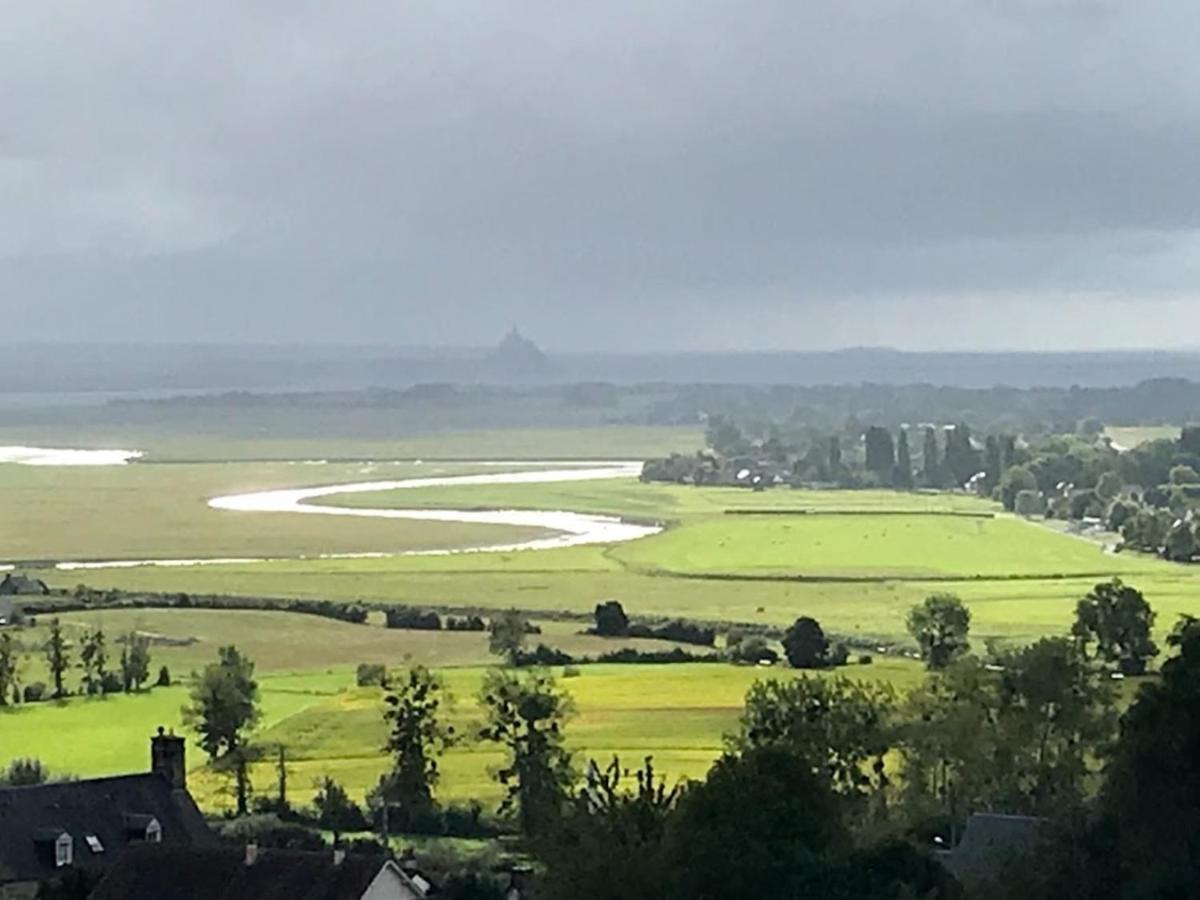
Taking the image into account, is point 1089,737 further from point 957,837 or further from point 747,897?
point 747,897

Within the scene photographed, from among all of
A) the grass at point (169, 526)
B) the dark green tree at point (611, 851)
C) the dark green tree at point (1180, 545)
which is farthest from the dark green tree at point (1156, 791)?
the grass at point (169, 526)

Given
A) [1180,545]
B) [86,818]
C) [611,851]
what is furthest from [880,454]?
[611,851]

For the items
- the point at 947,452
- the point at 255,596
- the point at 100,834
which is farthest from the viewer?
the point at 947,452

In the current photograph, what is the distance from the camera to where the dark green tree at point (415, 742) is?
5303cm

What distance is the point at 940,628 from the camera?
7494 centimetres

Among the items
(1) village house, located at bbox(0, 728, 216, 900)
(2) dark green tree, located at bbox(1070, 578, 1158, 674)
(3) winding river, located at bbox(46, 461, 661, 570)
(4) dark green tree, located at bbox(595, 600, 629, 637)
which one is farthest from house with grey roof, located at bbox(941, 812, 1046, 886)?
(3) winding river, located at bbox(46, 461, 661, 570)

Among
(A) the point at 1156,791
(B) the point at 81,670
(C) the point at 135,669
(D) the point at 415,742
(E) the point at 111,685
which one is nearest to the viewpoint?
(A) the point at 1156,791

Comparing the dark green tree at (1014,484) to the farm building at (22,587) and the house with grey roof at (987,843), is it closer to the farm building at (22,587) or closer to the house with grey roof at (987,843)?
the farm building at (22,587)

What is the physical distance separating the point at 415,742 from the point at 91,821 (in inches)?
509

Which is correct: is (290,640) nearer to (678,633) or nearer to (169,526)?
(678,633)

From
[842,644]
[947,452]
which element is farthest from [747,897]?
[947,452]

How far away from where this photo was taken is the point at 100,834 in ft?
140

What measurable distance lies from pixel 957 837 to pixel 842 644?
31.9 m

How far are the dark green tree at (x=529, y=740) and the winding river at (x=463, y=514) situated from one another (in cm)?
5021
